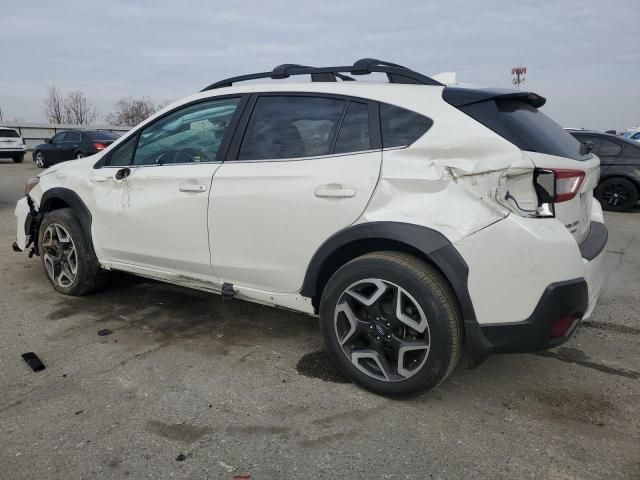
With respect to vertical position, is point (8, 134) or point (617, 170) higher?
point (8, 134)

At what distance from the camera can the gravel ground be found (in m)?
2.21

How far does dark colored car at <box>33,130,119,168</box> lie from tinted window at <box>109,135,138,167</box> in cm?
1421

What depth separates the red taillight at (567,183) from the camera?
2451 mm

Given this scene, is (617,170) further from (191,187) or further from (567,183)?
(191,187)

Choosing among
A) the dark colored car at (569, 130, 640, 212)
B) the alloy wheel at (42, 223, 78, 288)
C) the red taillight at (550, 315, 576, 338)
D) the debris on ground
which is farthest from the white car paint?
the dark colored car at (569, 130, 640, 212)

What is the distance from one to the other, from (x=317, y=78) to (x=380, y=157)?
32.7 inches

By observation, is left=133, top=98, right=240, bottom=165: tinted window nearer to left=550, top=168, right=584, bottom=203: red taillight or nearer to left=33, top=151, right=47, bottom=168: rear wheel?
left=550, top=168, right=584, bottom=203: red taillight

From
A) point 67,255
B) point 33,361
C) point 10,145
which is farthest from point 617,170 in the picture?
point 10,145

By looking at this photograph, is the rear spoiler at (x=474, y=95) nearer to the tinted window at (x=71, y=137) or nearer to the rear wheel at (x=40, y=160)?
the tinted window at (x=71, y=137)

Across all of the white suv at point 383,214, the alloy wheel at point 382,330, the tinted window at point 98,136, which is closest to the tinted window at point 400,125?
the white suv at point 383,214

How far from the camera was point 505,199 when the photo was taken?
2.38m

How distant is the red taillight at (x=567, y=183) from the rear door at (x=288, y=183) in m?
0.88

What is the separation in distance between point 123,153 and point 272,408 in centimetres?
234

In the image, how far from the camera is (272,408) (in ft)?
8.70
